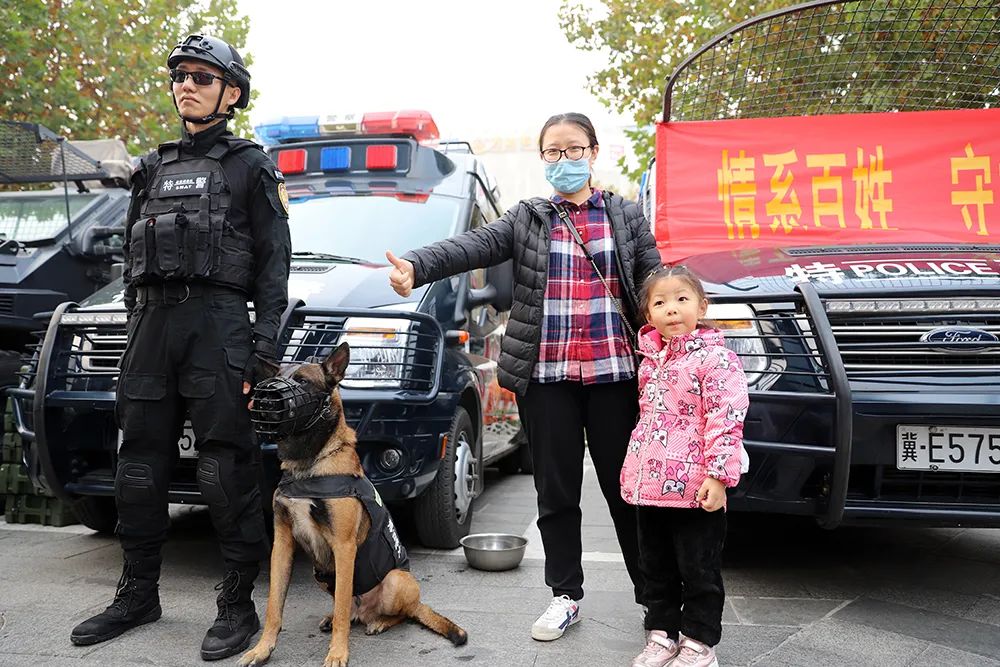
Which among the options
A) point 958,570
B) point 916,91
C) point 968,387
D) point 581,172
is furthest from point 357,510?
point 916,91

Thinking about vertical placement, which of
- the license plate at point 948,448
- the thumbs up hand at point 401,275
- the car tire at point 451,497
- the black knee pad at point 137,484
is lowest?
the car tire at point 451,497

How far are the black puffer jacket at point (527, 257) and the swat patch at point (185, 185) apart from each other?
86 cm

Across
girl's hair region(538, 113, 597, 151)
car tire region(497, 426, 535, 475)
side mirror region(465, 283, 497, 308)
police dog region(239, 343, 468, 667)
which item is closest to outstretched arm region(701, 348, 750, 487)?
girl's hair region(538, 113, 597, 151)

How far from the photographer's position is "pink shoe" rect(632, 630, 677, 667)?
2.83m

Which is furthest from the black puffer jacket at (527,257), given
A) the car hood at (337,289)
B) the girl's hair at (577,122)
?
the car hood at (337,289)

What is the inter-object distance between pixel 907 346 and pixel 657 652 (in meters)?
1.51

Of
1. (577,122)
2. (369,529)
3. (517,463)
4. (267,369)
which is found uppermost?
(577,122)

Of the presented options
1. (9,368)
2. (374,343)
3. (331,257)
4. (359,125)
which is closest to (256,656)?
(374,343)

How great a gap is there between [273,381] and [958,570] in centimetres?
331

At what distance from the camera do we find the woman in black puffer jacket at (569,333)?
3131 mm

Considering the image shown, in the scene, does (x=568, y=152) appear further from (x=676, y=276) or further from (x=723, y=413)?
(x=723, y=413)

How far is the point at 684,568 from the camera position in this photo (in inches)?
108

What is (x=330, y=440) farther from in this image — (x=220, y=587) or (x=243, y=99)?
(x=243, y=99)

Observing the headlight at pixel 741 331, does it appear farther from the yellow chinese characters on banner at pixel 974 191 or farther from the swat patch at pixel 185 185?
the yellow chinese characters on banner at pixel 974 191
